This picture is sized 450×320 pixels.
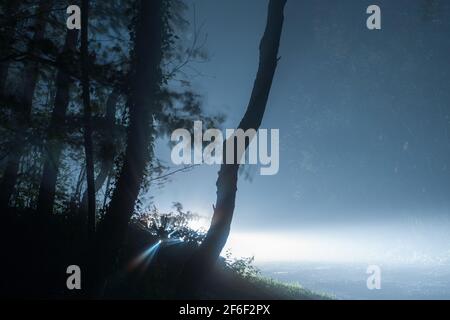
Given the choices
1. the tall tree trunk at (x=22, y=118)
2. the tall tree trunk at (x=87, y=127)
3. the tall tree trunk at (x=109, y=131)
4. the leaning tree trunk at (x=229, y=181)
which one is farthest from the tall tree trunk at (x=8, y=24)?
the leaning tree trunk at (x=229, y=181)

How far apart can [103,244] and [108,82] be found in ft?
12.1

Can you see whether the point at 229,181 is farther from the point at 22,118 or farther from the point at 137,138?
the point at 22,118

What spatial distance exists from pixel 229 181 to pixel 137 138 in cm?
208

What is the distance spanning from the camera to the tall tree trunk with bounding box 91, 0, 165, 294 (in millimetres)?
6648

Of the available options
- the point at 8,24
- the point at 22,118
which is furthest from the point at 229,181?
the point at 8,24

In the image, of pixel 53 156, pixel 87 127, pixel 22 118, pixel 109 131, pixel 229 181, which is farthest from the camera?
A: pixel 53 156

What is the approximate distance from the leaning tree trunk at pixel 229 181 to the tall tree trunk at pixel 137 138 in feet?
5.08

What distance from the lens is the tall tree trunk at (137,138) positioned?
665 centimetres

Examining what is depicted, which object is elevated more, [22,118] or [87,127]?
[22,118]

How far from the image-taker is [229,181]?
6.96m

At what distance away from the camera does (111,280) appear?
799 cm

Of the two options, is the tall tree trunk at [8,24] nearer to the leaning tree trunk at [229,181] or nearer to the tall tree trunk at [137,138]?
the tall tree trunk at [137,138]

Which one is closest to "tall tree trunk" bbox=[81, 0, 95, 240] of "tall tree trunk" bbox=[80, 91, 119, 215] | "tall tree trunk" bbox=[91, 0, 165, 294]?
"tall tree trunk" bbox=[91, 0, 165, 294]

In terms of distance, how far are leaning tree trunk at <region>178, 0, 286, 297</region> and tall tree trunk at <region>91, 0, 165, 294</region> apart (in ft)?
5.08
